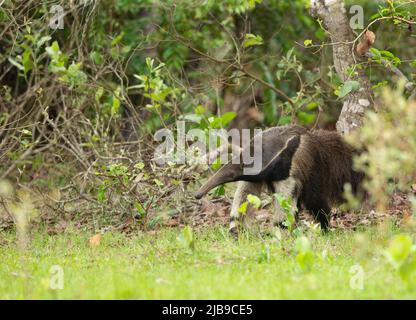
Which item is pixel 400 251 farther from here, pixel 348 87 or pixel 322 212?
pixel 348 87

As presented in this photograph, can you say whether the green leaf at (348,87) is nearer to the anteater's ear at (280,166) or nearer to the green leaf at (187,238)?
the anteater's ear at (280,166)

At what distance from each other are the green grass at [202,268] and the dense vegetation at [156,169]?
0.02 m

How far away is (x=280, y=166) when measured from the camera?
763cm

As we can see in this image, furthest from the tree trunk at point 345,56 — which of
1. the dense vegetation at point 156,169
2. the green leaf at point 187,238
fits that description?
the green leaf at point 187,238

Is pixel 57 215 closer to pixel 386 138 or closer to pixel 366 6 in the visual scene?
pixel 386 138

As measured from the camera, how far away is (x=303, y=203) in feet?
25.4

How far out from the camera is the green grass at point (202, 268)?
459 centimetres

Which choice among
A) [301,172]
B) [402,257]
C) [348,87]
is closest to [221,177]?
[301,172]

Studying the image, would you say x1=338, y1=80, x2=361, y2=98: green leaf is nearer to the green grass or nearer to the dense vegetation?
the dense vegetation

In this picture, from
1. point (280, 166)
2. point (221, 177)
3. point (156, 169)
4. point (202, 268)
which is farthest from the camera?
point (156, 169)

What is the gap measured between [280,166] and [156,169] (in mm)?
1300
